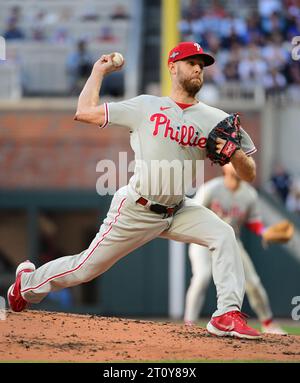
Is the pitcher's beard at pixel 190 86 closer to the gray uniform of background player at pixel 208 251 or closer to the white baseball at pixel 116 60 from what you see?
the white baseball at pixel 116 60

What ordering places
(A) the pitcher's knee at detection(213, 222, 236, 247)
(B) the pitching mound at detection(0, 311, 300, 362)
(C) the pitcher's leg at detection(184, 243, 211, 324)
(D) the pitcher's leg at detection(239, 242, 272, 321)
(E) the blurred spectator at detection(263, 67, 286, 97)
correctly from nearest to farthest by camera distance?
1. (B) the pitching mound at detection(0, 311, 300, 362)
2. (A) the pitcher's knee at detection(213, 222, 236, 247)
3. (C) the pitcher's leg at detection(184, 243, 211, 324)
4. (D) the pitcher's leg at detection(239, 242, 272, 321)
5. (E) the blurred spectator at detection(263, 67, 286, 97)

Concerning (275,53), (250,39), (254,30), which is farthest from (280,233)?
(254,30)

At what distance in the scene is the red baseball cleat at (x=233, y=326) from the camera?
21.4 ft

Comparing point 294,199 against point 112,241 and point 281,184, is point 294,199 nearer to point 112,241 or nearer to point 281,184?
point 281,184

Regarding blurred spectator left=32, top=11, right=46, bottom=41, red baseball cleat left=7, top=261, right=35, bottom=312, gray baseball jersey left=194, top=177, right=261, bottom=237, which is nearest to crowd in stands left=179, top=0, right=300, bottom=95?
blurred spectator left=32, top=11, right=46, bottom=41

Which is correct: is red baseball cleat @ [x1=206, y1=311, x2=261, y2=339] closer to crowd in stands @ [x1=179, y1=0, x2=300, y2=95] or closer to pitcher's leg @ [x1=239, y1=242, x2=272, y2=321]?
pitcher's leg @ [x1=239, y1=242, x2=272, y2=321]

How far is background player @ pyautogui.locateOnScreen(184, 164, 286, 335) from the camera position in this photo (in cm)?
1064

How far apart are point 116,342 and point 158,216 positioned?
0.89 meters

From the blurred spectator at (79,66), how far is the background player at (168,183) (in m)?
10.4

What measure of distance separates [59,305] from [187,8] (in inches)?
256

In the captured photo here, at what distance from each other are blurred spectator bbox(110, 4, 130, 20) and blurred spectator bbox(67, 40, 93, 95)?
1720 mm

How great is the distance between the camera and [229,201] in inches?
425

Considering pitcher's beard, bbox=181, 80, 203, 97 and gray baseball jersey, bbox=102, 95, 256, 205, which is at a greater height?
pitcher's beard, bbox=181, 80, 203, 97
